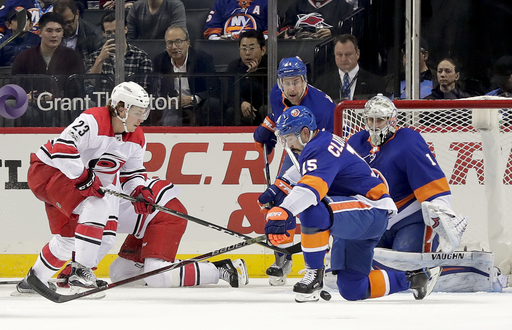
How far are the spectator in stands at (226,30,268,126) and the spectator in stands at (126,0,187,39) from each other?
41 cm

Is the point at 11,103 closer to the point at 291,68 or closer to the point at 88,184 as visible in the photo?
the point at 88,184

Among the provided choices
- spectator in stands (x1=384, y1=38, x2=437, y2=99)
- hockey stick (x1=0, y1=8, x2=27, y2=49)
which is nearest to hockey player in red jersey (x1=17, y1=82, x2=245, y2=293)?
hockey stick (x1=0, y1=8, x2=27, y2=49)

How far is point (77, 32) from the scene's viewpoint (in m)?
4.97

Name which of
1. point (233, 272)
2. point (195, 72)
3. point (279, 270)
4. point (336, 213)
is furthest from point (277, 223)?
point (195, 72)

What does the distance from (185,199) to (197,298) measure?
1173mm

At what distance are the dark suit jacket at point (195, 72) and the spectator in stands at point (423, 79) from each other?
102cm

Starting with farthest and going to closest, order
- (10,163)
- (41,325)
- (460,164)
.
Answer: (10,163) < (460,164) < (41,325)

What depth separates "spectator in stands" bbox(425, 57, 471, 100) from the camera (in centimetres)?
489

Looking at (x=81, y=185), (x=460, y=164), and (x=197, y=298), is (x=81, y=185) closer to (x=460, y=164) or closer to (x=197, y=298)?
(x=197, y=298)

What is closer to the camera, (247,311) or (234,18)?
(247,311)

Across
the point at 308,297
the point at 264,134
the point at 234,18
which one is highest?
the point at 234,18

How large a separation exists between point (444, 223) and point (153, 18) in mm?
2226

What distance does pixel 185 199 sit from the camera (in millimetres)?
4902

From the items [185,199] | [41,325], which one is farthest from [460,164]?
[41,325]
